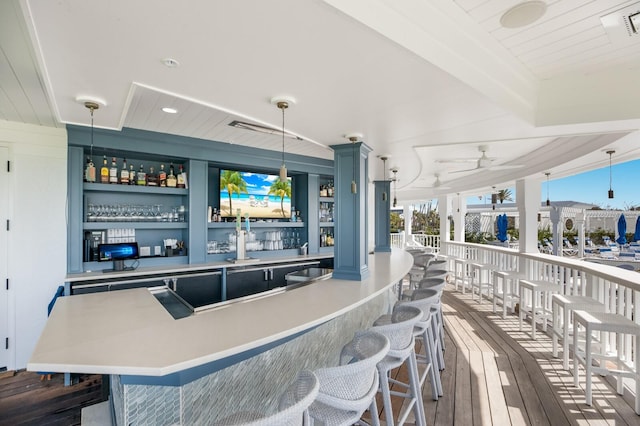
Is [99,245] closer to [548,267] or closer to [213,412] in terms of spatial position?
[213,412]

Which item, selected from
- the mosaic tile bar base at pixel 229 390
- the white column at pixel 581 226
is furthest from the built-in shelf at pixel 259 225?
the white column at pixel 581 226

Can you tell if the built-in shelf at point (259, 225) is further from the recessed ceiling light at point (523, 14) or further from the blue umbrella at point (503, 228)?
the blue umbrella at point (503, 228)

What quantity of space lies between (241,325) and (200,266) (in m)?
2.61

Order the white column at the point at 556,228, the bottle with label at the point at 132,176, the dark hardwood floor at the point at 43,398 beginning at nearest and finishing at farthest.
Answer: the dark hardwood floor at the point at 43,398
the bottle with label at the point at 132,176
the white column at the point at 556,228

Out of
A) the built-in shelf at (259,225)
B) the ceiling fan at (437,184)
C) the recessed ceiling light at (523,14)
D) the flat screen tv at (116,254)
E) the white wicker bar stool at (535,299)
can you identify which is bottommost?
the white wicker bar stool at (535,299)

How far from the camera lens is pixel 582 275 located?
425 cm

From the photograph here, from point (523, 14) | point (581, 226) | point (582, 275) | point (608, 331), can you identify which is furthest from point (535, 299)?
point (581, 226)

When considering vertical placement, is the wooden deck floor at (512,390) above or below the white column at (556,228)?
below

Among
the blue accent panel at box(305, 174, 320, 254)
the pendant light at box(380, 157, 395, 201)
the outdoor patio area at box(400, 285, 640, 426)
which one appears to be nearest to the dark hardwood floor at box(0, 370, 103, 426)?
the outdoor patio area at box(400, 285, 640, 426)

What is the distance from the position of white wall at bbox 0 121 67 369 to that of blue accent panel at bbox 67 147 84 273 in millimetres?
106

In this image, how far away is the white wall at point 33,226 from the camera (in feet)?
11.1

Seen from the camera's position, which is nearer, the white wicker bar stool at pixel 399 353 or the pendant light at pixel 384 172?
the white wicker bar stool at pixel 399 353

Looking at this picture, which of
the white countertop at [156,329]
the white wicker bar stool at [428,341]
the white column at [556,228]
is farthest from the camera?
the white column at [556,228]

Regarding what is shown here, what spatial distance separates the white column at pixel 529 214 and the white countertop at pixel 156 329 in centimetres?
443
